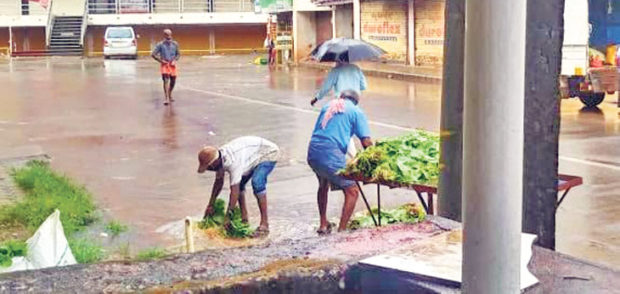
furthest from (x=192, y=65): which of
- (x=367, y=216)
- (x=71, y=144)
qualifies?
(x=367, y=216)

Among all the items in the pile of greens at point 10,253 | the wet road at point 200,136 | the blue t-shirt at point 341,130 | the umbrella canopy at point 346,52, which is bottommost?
the wet road at point 200,136

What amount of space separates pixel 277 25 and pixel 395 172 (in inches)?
1371

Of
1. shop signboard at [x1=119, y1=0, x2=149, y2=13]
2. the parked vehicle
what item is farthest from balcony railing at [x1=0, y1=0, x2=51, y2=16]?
the parked vehicle

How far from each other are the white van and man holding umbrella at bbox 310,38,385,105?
35.7m

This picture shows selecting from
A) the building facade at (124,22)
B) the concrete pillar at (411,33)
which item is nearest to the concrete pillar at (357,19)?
the concrete pillar at (411,33)

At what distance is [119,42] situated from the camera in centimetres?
4450

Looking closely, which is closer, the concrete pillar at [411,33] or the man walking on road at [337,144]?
the man walking on road at [337,144]

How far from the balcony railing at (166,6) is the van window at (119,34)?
15.7 ft

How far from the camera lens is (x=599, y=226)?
8.12m

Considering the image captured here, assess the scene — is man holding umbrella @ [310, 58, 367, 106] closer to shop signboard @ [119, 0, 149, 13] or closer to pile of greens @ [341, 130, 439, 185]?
pile of greens @ [341, 130, 439, 185]

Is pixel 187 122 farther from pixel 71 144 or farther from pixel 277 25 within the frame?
pixel 277 25

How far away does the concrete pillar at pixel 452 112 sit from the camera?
15.4 ft

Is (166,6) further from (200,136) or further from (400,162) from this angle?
(400,162)

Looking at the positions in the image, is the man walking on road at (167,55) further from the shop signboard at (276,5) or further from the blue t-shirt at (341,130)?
the shop signboard at (276,5)
